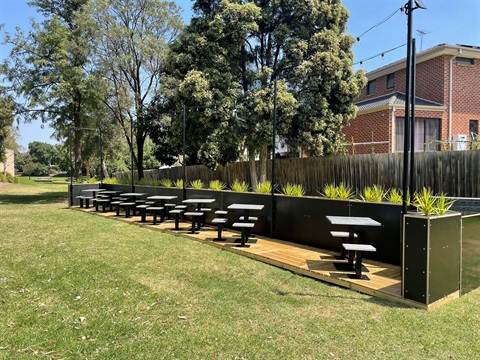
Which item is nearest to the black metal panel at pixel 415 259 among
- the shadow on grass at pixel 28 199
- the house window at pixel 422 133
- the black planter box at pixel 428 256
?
the black planter box at pixel 428 256

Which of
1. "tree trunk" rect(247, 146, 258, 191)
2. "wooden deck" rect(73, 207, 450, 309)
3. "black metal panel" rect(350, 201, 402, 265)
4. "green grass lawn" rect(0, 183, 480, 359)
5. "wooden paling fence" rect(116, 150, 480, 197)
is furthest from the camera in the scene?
"tree trunk" rect(247, 146, 258, 191)

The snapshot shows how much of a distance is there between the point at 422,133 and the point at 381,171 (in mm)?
6978

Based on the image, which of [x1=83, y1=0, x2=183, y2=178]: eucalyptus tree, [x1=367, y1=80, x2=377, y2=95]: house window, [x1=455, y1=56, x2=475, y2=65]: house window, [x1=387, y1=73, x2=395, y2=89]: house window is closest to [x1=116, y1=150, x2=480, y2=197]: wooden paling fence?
[x1=83, y1=0, x2=183, y2=178]: eucalyptus tree

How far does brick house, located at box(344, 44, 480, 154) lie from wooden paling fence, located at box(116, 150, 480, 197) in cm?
427

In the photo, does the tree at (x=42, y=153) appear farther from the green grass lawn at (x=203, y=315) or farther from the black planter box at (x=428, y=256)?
the black planter box at (x=428, y=256)

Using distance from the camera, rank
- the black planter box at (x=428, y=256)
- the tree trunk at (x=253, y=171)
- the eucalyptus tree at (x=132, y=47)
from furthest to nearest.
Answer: the eucalyptus tree at (x=132, y=47) → the tree trunk at (x=253, y=171) → the black planter box at (x=428, y=256)

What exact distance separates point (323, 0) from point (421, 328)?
10.8 meters

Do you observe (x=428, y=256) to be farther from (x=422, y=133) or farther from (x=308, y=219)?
(x=422, y=133)

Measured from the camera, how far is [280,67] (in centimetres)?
1124

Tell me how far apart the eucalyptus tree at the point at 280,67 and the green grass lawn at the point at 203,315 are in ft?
19.3

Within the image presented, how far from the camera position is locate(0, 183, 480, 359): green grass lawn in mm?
2701

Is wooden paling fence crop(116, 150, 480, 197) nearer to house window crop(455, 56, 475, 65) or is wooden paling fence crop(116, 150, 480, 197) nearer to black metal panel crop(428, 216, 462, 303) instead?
black metal panel crop(428, 216, 462, 303)

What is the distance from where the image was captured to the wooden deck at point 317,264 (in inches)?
159

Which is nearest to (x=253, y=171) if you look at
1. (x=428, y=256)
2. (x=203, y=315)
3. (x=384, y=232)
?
(x=384, y=232)
